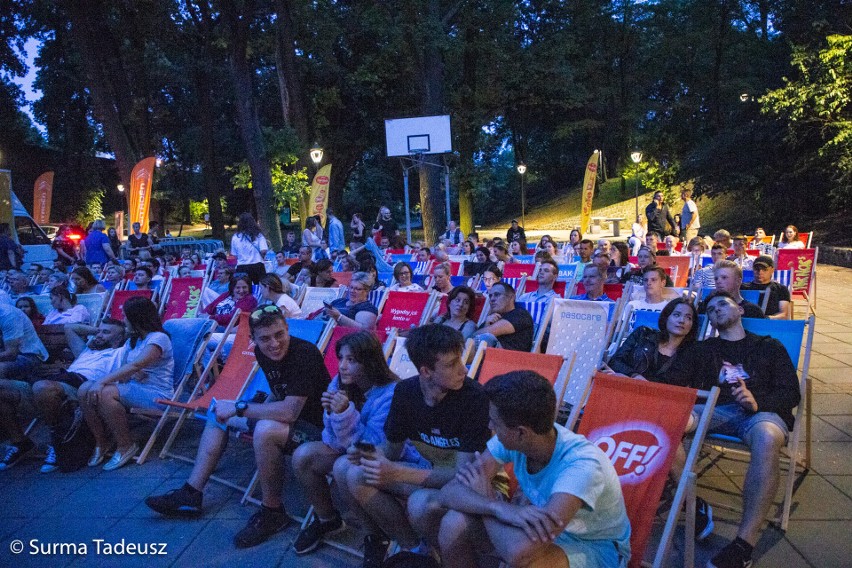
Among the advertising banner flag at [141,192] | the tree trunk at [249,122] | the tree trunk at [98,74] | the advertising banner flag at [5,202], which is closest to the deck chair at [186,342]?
the advertising banner flag at [5,202]

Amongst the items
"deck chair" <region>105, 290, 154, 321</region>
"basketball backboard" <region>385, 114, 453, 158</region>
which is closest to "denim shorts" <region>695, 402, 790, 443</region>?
"deck chair" <region>105, 290, 154, 321</region>

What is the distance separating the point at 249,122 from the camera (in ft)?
50.3

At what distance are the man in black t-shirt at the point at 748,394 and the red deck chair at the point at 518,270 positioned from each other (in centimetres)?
430

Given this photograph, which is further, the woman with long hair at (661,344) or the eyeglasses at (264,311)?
the woman with long hair at (661,344)

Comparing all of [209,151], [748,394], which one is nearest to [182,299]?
[748,394]

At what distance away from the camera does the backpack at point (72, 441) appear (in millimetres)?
4219

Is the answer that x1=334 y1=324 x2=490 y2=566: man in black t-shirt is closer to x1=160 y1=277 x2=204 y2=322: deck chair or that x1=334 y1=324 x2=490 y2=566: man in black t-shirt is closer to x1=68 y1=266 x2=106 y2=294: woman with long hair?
x1=160 y1=277 x2=204 y2=322: deck chair

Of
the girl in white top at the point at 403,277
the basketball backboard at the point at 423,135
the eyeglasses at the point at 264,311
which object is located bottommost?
the girl in white top at the point at 403,277

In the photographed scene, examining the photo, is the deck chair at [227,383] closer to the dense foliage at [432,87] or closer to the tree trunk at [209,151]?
the dense foliage at [432,87]

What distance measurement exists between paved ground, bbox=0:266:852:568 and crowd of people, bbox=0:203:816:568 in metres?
0.13

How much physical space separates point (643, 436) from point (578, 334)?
1918mm

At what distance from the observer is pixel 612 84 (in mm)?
32500

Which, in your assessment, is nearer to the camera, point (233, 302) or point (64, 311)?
point (64, 311)

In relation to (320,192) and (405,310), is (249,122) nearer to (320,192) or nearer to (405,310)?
(320,192)
